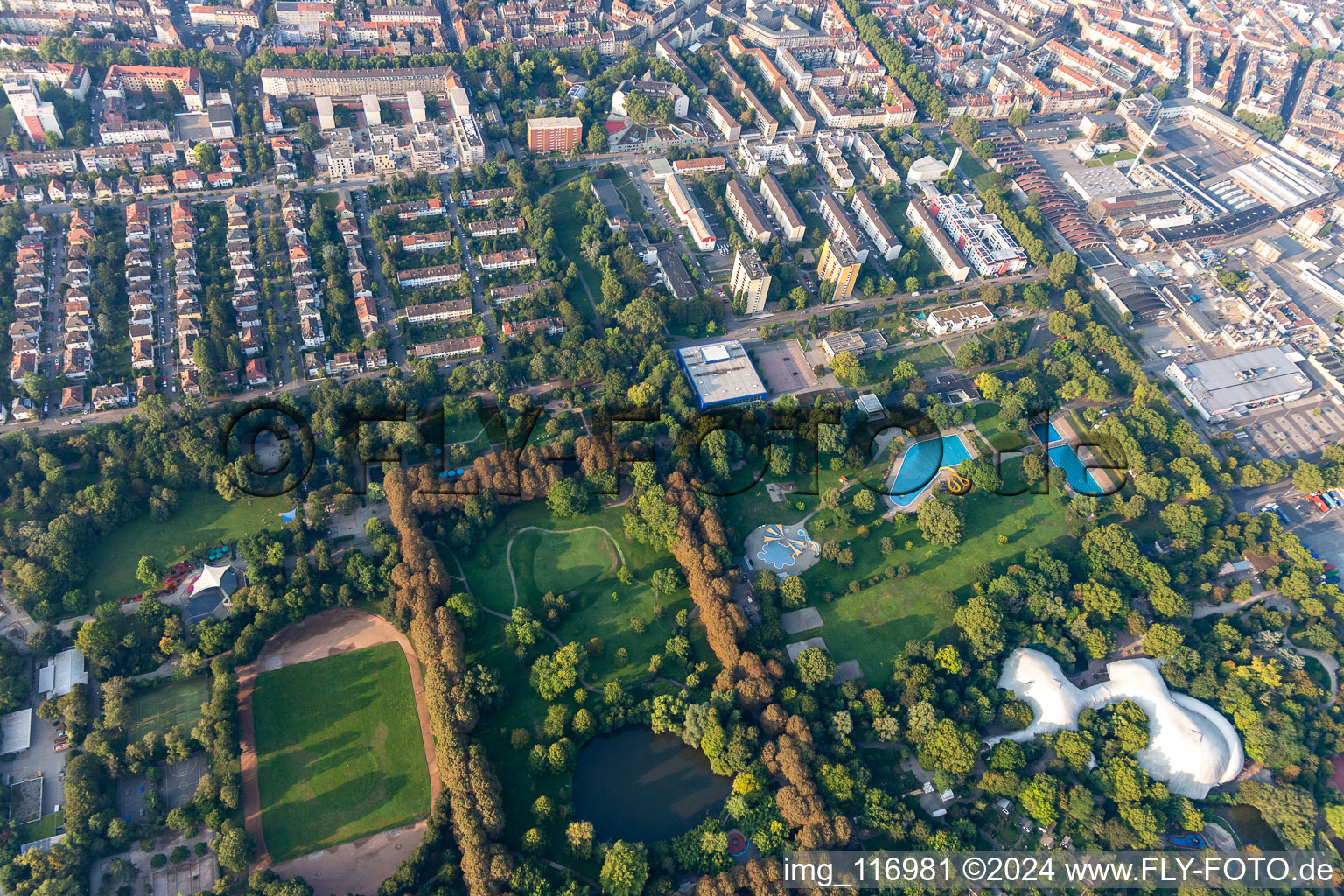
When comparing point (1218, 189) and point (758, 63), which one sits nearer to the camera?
point (1218, 189)

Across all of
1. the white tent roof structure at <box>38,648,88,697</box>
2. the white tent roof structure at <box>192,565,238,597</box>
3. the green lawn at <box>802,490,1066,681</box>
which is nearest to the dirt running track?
the white tent roof structure at <box>192,565,238,597</box>

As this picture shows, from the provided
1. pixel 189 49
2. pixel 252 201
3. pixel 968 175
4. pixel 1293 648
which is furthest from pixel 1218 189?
pixel 189 49

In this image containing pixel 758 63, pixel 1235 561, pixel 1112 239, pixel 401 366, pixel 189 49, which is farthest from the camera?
pixel 758 63

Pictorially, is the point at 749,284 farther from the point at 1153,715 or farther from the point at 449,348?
the point at 1153,715

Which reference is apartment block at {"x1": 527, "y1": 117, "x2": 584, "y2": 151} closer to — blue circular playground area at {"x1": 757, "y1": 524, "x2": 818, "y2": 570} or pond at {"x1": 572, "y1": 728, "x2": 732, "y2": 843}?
blue circular playground area at {"x1": 757, "y1": 524, "x2": 818, "y2": 570}

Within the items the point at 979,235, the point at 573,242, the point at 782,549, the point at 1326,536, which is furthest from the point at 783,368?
the point at 1326,536

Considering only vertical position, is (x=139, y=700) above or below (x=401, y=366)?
below

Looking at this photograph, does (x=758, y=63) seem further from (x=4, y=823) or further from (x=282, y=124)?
(x=4, y=823)

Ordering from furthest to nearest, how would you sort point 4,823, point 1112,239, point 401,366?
1. point 1112,239
2. point 401,366
3. point 4,823
